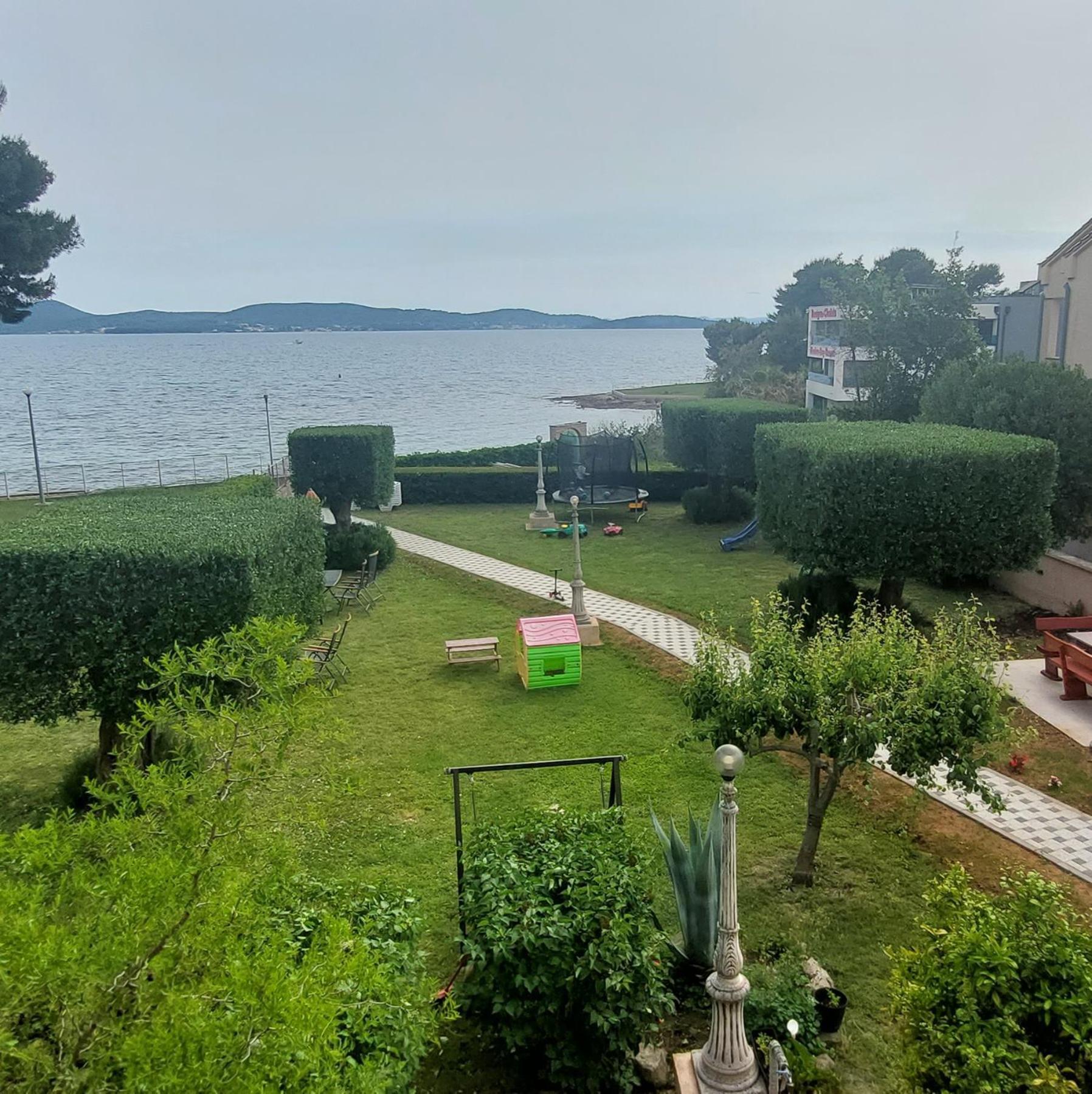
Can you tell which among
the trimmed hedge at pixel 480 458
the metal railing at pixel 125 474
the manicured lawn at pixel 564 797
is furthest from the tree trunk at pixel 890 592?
the metal railing at pixel 125 474

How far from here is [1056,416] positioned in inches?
692

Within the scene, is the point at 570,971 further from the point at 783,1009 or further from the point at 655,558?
the point at 655,558

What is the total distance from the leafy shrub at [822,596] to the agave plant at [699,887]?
9.79 m

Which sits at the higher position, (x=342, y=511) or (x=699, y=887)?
(x=342, y=511)

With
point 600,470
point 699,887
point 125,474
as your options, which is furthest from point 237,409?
point 699,887

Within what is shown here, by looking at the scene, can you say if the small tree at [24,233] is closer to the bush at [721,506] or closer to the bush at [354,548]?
the bush at [354,548]

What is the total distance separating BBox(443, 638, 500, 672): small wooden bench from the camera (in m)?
15.4

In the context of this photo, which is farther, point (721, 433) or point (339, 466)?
point (721, 433)

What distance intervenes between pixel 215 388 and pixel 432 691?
13110 cm

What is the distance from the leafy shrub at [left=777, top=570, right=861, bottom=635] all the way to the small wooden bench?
5.66 m

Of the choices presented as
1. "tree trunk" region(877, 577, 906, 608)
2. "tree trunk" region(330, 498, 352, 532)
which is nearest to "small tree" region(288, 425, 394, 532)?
"tree trunk" region(330, 498, 352, 532)

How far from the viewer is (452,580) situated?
2180 centimetres

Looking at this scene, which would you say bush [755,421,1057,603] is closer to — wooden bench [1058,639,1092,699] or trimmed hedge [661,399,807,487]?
wooden bench [1058,639,1092,699]

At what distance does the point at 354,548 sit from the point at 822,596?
11.7 m
